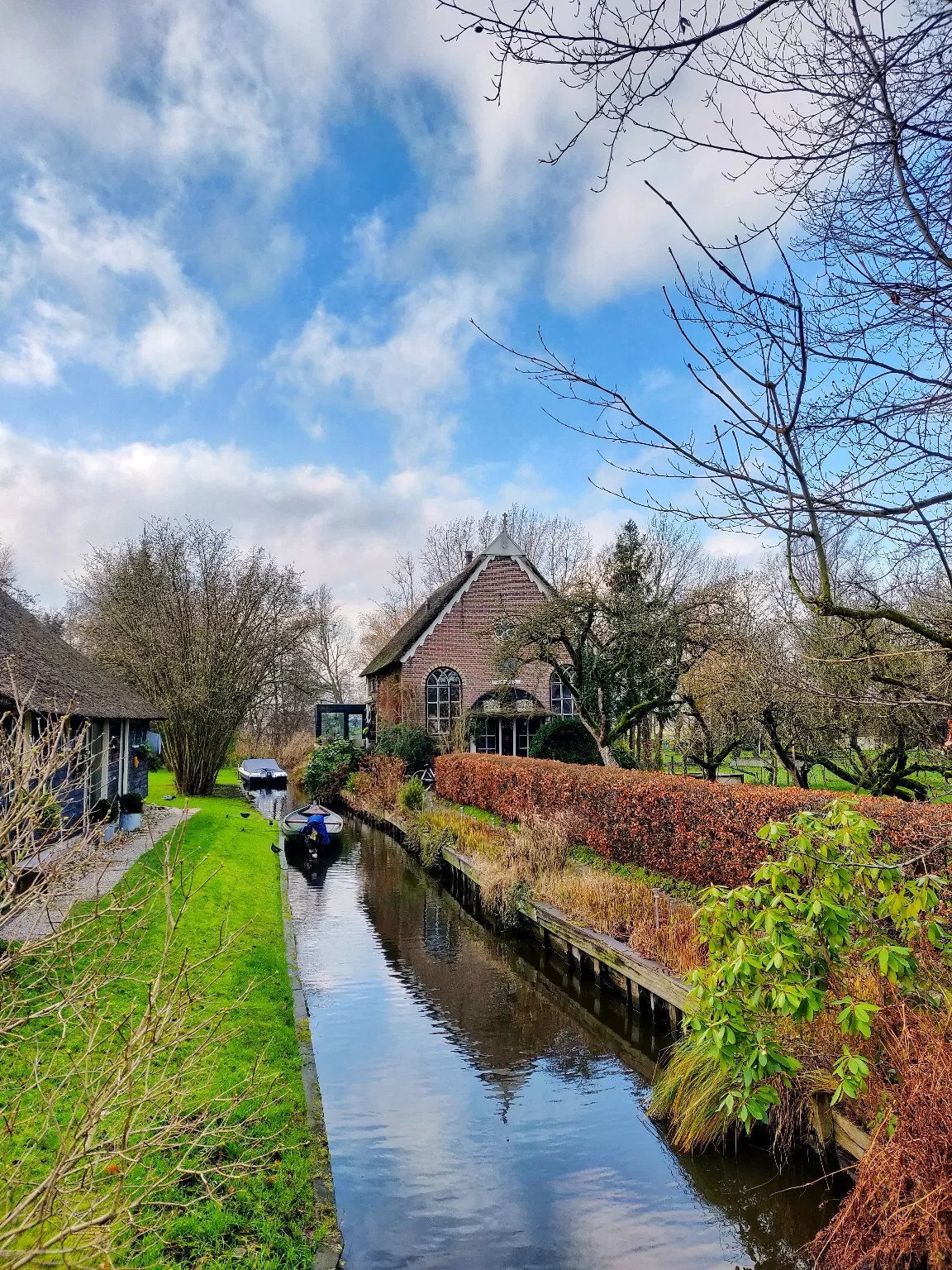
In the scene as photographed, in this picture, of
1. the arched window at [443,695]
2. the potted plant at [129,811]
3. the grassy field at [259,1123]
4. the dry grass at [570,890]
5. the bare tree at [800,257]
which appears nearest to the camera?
the bare tree at [800,257]

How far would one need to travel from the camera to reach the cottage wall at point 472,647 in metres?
31.2

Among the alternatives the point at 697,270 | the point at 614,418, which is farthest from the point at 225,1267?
the point at 697,270

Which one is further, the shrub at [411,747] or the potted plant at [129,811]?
the shrub at [411,747]

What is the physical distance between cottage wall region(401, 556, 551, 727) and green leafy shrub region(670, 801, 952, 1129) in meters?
25.6

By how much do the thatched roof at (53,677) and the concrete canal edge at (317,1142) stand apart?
4751mm

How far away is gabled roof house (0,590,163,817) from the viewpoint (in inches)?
503

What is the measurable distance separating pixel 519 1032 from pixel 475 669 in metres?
22.9

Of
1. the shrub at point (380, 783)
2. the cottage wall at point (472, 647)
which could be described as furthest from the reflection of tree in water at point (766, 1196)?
the cottage wall at point (472, 647)

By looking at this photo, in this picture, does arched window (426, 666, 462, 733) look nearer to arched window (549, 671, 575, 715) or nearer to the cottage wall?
the cottage wall

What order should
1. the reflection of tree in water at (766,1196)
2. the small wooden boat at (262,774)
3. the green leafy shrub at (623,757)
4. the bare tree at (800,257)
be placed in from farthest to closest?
the small wooden boat at (262,774), the green leafy shrub at (623,757), the reflection of tree in water at (766,1196), the bare tree at (800,257)

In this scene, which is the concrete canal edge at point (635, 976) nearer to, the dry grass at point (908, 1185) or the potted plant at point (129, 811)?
the dry grass at point (908, 1185)

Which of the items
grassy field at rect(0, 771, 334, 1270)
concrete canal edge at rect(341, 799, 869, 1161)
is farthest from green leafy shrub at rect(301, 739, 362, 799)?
concrete canal edge at rect(341, 799, 869, 1161)

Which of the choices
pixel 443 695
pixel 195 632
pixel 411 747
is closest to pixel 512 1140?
pixel 411 747

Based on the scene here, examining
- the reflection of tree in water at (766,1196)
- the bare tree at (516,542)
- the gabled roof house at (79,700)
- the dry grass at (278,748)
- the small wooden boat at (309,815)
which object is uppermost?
the bare tree at (516,542)
